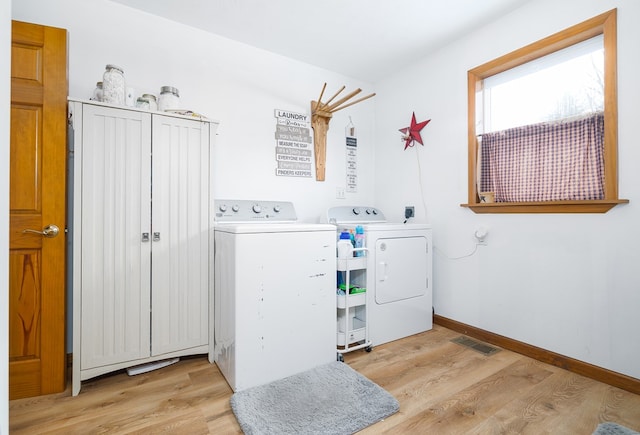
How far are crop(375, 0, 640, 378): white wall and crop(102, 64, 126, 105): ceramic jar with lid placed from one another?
229 centimetres

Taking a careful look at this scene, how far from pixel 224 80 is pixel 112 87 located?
86 centimetres

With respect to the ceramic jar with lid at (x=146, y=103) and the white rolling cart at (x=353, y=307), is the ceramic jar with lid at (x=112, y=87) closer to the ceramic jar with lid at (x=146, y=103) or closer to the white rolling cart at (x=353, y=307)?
the ceramic jar with lid at (x=146, y=103)

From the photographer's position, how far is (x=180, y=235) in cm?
179

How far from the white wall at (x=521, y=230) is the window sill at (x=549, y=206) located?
4cm

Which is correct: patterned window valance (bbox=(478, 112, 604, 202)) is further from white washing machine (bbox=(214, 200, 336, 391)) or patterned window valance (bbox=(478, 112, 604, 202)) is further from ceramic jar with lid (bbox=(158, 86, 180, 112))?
ceramic jar with lid (bbox=(158, 86, 180, 112))

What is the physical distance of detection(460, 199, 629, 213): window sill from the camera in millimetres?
1644

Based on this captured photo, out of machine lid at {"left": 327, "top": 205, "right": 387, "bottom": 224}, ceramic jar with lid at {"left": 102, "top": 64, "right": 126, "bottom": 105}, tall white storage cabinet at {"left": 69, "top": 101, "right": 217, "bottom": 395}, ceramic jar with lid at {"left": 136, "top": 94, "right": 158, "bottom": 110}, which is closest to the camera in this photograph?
tall white storage cabinet at {"left": 69, "top": 101, "right": 217, "bottom": 395}

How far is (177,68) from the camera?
2158 millimetres

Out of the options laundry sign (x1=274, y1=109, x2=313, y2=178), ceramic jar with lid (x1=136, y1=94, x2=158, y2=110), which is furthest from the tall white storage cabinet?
laundry sign (x1=274, y1=109, x2=313, y2=178)

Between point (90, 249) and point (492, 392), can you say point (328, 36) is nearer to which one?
point (90, 249)

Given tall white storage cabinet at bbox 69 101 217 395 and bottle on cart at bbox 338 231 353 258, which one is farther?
bottle on cart at bbox 338 231 353 258

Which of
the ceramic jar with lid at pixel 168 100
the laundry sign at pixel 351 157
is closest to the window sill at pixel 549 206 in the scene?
the laundry sign at pixel 351 157

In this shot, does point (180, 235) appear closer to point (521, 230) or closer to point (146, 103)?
point (146, 103)

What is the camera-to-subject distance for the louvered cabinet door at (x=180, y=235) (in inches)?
68.2
